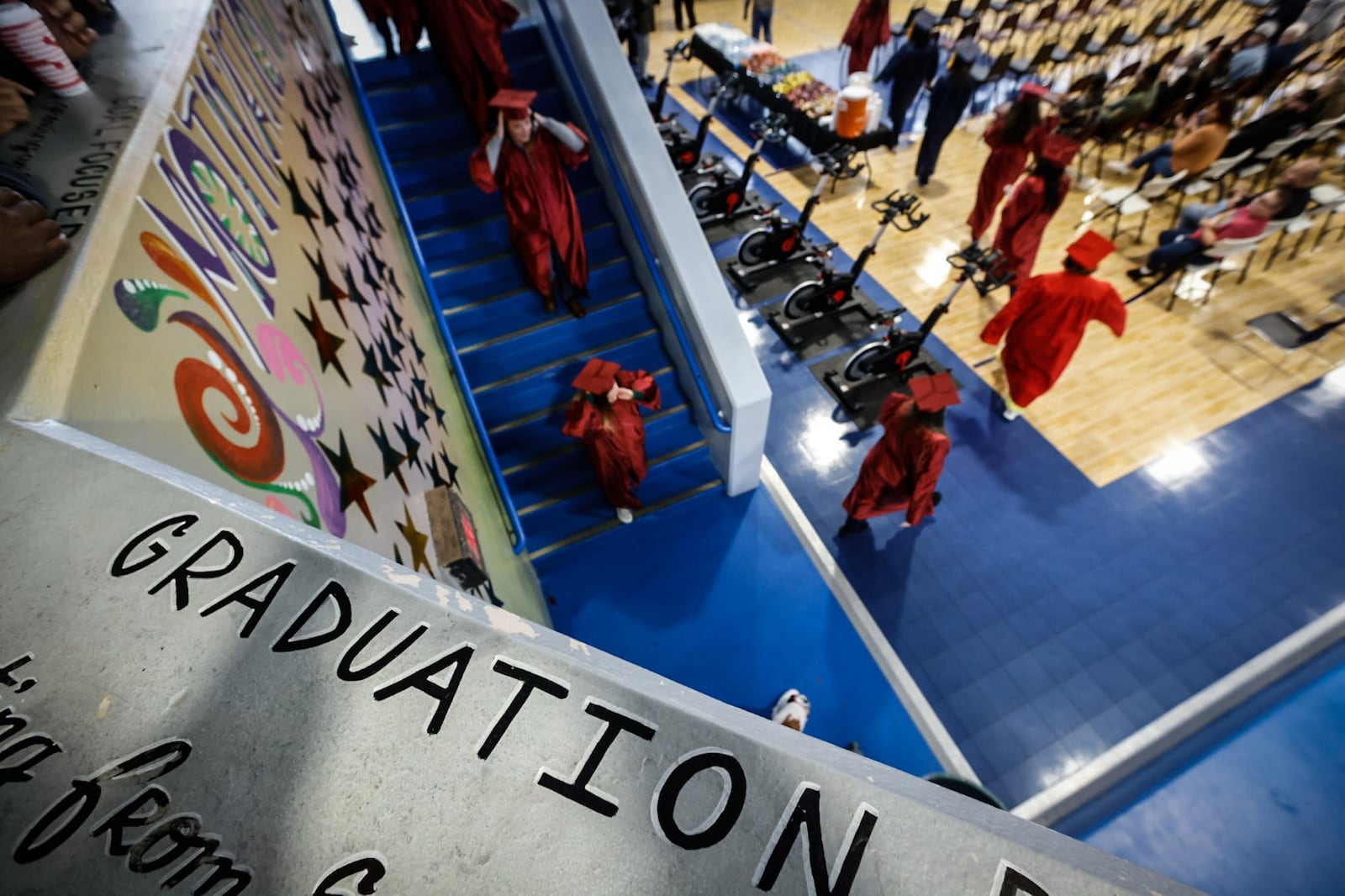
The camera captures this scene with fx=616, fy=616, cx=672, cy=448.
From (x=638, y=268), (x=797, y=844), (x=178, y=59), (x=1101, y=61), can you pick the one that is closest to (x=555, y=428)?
(x=638, y=268)

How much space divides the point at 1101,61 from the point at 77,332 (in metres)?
12.9

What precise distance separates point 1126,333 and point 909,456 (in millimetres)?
3614

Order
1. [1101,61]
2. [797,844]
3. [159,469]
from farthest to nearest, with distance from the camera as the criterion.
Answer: [1101,61] < [159,469] < [797,844]

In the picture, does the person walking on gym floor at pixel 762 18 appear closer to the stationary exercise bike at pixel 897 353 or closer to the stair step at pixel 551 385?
the stationary exercise bike at pixel 897 353

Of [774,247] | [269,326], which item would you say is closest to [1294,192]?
[774,247]

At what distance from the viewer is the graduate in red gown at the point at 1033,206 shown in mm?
5117

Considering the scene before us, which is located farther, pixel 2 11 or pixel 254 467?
pixel 2 11

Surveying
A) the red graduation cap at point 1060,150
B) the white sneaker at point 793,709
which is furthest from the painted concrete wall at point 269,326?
the red graduation cap at point 1060,150

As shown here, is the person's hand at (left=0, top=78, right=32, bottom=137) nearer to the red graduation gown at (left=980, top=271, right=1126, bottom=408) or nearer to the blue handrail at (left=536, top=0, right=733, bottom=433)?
the blue handrail at (left=536, top=0, right=733, bottom=433)

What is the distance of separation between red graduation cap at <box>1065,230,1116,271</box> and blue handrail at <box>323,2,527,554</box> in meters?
4.22

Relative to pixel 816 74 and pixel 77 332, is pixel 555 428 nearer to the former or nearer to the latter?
pixel 77 332

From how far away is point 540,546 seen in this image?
4.43m

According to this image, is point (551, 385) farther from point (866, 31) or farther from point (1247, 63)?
point (1247, 63)

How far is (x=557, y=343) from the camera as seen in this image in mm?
4770
